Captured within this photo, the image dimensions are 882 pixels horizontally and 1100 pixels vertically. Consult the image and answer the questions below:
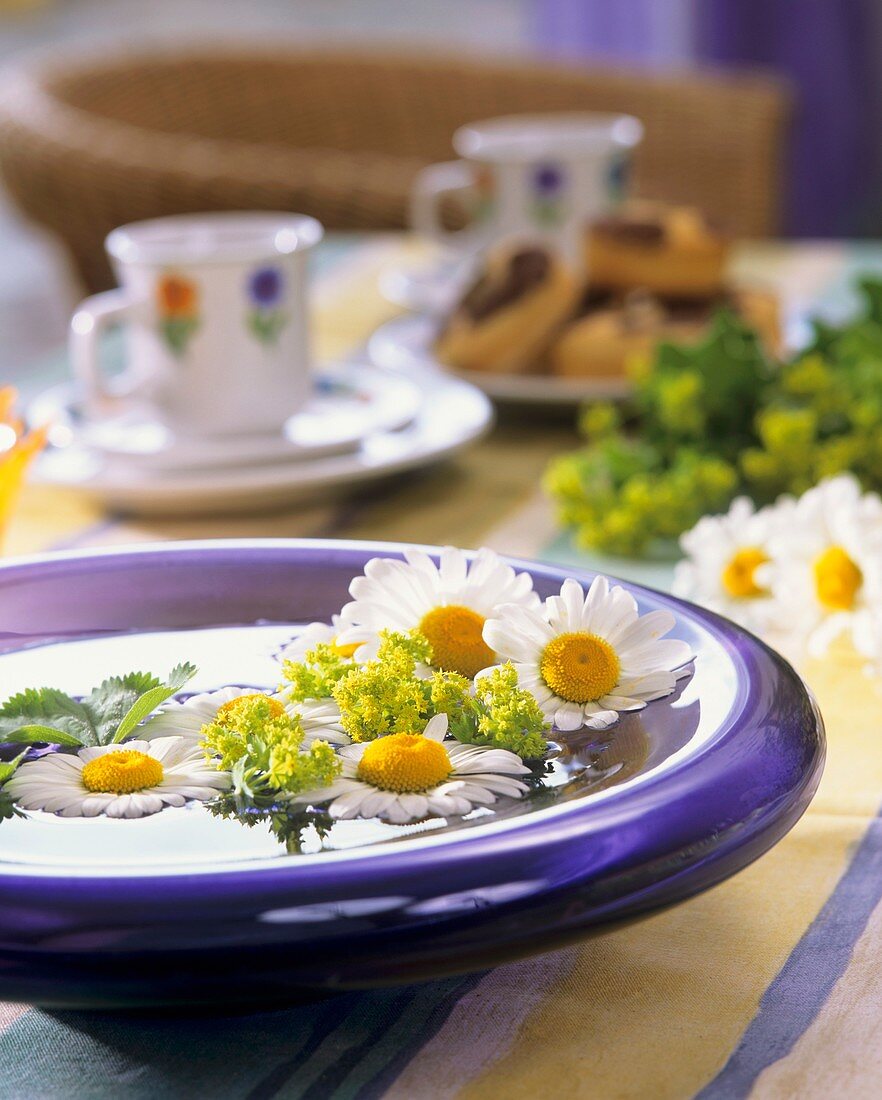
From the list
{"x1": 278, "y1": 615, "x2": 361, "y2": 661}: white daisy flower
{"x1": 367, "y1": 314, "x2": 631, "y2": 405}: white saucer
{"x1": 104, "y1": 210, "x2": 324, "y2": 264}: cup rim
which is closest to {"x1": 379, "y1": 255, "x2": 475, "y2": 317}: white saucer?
{"x1": 367, "y1": 314, "x2": 631, "y2": 405}: white saucer

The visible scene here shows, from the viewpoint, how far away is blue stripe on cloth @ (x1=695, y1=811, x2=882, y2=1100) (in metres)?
0.40

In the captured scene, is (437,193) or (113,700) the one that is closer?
(113,700)

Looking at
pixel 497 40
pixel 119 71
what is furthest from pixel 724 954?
pixel 497 40

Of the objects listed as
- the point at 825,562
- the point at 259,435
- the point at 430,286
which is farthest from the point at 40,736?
the point at 430,286

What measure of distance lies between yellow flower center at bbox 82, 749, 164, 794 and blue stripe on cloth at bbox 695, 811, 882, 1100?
0.17 metres

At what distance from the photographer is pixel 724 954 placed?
0.45 metres

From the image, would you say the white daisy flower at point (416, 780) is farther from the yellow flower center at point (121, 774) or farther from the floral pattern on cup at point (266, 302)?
the floral pattern on cup at point (266, 302)

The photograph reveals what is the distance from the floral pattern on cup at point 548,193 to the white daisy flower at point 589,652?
37.1 inches

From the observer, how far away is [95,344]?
943 mm

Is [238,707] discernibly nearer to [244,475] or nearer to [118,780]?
[118,780]

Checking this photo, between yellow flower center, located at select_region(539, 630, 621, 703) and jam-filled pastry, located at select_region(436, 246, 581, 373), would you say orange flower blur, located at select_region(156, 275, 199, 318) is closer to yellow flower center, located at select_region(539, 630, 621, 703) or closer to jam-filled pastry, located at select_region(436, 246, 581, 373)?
jam-filled pastry, located at select_region(436, 246, 581, 373)

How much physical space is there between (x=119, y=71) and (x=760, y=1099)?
2.43 meters

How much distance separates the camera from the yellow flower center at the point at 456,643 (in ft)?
1.56

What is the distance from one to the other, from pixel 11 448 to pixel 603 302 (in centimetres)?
54
